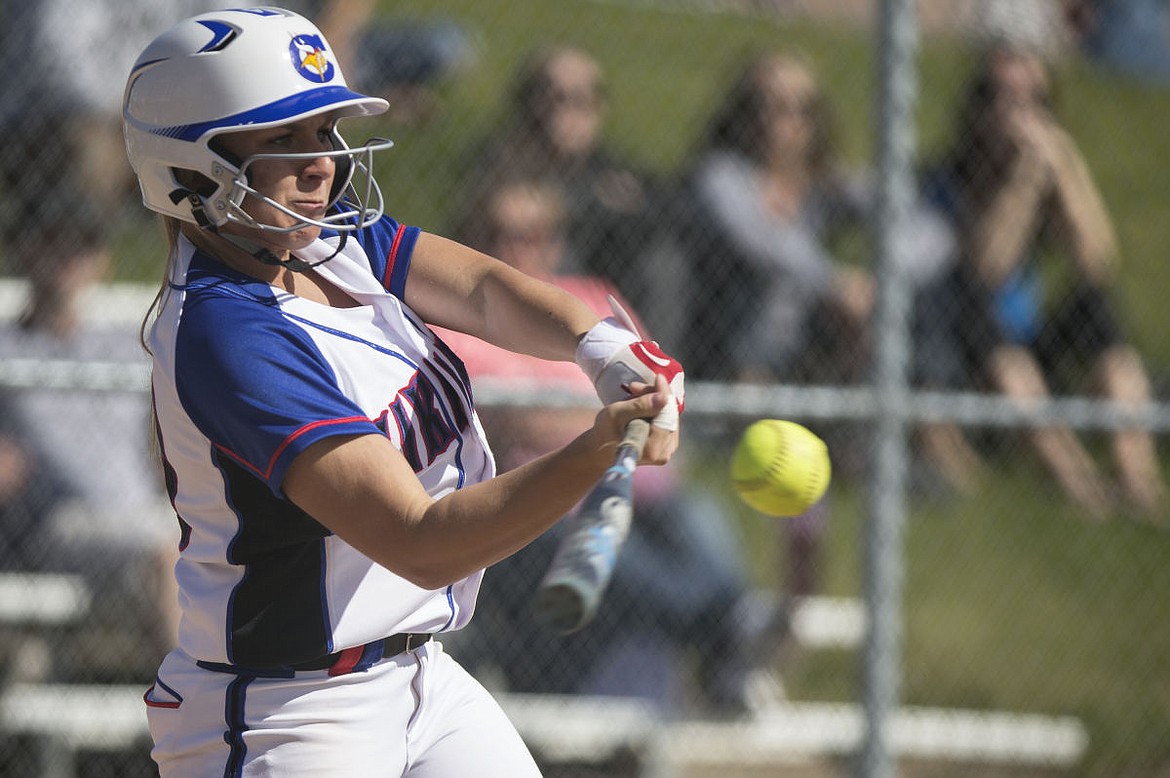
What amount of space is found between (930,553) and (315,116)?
160 inches

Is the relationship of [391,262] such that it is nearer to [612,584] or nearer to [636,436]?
[636,436]

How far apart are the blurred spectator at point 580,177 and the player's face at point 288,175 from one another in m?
2.24

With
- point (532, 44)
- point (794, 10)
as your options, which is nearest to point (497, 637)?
point (532, 44)

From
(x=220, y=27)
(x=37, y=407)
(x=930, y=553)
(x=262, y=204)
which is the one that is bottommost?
(x=930, y=553)

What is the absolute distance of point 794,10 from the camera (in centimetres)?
511

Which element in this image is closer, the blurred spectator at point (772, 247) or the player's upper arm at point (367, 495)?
the player's upper arm at point (367, 495)

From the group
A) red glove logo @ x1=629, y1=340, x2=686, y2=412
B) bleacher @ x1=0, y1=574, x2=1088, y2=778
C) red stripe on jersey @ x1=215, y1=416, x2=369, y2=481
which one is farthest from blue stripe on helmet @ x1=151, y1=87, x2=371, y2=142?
bleacher @ x1=0, y1=574, x2=1088, y2=778

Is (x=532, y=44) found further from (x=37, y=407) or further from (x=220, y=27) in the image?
(x=220, y=27)

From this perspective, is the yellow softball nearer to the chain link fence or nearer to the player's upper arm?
the player's upper arm

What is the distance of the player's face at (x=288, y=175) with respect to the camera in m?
2.36

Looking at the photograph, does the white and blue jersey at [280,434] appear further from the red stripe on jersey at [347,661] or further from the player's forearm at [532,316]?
the player's forearm at [532,316]

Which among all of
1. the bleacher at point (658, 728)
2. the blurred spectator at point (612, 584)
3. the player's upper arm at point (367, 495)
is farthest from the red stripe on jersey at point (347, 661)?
the bleacher at point (658, 728)

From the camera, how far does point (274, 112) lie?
2.29 meters

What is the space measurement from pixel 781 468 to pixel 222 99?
1193mm
